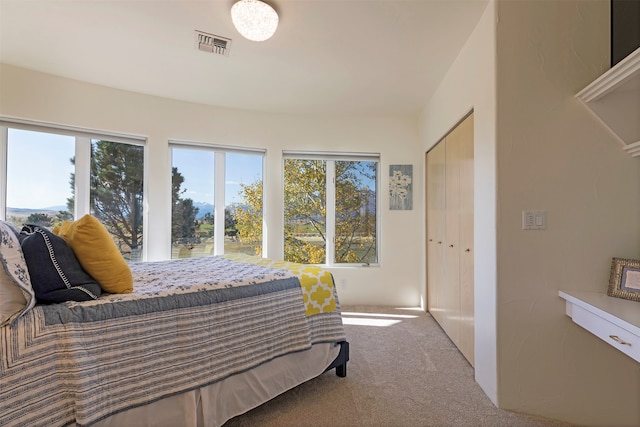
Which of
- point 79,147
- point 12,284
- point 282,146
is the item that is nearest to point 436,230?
point 282,146

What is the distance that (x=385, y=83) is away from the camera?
291 centimetres

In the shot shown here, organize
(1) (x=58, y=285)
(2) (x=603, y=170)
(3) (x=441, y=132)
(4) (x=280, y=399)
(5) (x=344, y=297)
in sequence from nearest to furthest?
(1) (x=58, y=285), (2) (x=603, y=170), (4) (x=280, y=399), (3) (x=441, y=132), (5) (x=344, y=297)

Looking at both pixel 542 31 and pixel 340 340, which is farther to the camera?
pixel 340 340

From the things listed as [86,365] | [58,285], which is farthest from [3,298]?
[86,365]

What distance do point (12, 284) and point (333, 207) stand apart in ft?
10.3

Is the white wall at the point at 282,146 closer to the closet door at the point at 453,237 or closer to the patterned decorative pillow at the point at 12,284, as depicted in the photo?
the closet door at the point at 453,237

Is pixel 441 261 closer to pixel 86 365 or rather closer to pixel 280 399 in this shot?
pixel 280 399

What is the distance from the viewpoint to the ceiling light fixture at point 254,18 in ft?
5.85

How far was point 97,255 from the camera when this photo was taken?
1.46 meters

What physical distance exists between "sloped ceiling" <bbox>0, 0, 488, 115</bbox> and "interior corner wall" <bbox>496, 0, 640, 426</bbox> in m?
0.52

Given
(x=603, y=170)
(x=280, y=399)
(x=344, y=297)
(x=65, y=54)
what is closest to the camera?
(x=603, y=170)

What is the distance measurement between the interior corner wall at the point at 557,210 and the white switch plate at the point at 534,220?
0.09 ft

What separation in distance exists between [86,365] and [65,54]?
252cm

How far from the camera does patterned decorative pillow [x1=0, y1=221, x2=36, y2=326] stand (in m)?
1.11
